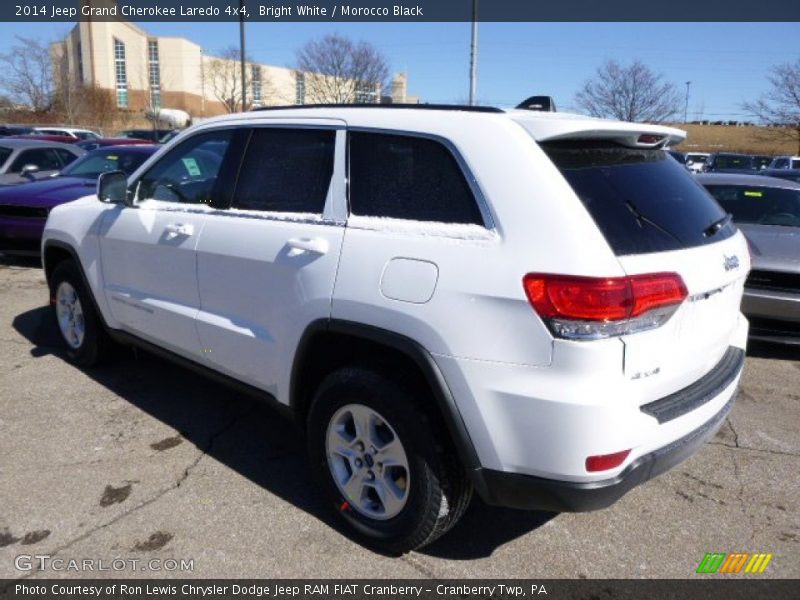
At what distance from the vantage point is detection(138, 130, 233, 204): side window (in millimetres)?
3775

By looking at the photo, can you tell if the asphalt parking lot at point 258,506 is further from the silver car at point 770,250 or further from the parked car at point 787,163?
the parked car at point 787,163

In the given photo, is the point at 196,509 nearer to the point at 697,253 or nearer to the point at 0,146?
the point at 697,253

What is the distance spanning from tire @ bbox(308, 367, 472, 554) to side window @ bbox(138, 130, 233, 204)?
58.3 inches

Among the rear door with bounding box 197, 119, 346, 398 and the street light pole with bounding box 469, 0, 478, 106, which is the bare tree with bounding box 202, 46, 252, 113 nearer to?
the street light pole with bounding box 469, 0, 478, 106

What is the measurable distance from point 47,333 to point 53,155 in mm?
6025

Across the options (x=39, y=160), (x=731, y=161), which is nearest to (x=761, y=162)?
(x=731, y=161)

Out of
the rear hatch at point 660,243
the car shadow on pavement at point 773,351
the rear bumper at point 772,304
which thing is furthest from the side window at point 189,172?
the car shadow on pavement at point 773,351

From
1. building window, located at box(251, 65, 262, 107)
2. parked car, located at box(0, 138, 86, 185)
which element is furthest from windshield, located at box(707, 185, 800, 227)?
building window, located at box(251, 65, 262, 107)

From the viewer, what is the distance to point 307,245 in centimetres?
300

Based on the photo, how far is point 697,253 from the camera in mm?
2656

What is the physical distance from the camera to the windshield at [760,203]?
649cm

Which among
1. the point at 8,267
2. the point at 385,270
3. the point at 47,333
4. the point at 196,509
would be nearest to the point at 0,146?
the point at 8,267

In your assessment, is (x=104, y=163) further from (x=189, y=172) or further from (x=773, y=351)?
(x=773, y=351)

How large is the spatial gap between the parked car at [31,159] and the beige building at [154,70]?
52597mm
